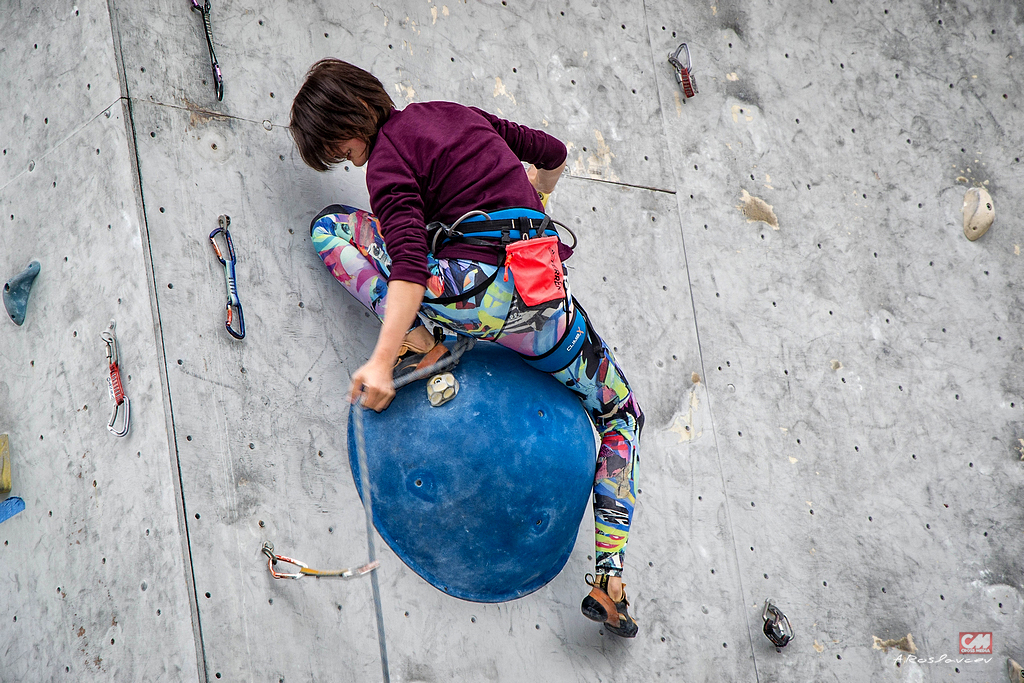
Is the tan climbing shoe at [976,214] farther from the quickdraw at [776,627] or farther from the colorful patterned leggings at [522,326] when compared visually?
the colorful patterned leggings at [522,326]

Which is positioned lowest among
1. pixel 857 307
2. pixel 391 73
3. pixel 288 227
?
pixel 857 307

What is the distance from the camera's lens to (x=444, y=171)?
1921 mm

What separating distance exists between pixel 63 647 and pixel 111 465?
48 centimetres

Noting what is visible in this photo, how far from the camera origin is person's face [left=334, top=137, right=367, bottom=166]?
6.35 ft

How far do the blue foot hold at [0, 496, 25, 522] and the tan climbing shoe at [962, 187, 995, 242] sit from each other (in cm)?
354

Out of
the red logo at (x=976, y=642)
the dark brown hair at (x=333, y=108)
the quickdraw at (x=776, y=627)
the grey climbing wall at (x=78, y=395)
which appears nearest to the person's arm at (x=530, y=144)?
the dark brown hair at (x=333, y=108)

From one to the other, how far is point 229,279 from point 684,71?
6.08 ft

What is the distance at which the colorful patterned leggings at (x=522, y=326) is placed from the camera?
198 centimetres

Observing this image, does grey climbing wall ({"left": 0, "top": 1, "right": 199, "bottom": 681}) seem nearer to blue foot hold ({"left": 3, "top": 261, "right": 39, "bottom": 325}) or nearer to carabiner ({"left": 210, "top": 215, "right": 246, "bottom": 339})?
blue foot hold ({"left": 3, "top": 261, "right": 39, "bottom": 325})

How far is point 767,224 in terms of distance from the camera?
324cm

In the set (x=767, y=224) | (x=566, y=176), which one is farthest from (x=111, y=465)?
(x=767, y=224)

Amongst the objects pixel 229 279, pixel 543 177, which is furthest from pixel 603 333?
pixel 229 279

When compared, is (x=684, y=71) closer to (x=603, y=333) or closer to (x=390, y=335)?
(x=603, y=333)

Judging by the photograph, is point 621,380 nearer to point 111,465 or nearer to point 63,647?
point 111,465
